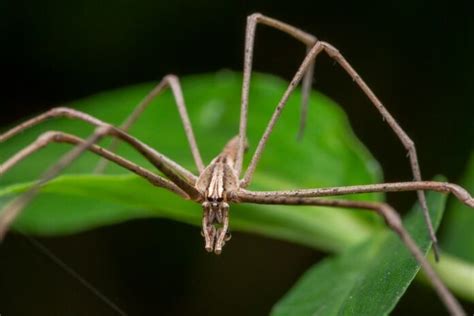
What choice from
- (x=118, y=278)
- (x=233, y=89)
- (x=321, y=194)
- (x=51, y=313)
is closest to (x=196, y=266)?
(x=118, y=278)

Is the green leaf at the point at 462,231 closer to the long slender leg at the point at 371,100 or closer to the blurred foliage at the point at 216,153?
the blurred foliage at the point at 216,153

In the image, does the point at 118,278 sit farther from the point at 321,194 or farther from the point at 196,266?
the point at 321,194

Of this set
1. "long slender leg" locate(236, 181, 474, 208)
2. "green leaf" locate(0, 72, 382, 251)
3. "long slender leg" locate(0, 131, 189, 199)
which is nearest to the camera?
"long slender leg" locate(236, 181, 474, 208)

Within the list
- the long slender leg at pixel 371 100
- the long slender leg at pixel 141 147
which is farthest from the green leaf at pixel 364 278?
the long slender leg at pixel 141 147

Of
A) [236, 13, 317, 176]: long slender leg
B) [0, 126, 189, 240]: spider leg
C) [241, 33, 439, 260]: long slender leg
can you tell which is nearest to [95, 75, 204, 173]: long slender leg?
[236, 13, 317, 176]: long slender leg

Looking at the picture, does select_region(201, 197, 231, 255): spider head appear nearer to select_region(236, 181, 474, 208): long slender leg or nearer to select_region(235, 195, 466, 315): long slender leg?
select_region(235, 195, 466, 315): long slender leg

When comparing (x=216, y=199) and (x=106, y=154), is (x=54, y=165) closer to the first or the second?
(x=106, y=154)

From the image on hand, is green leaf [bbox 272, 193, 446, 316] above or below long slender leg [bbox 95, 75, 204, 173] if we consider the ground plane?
below
